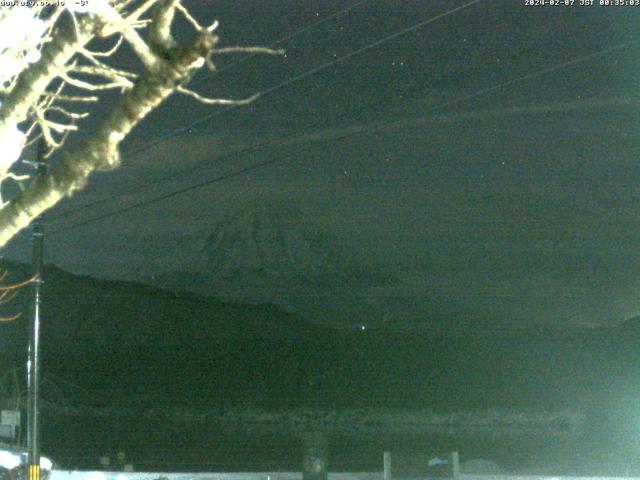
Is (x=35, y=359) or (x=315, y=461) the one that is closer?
(x=35, y=359)

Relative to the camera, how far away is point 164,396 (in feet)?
275

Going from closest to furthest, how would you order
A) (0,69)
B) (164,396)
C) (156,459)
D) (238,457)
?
1. (0,69)
2. (156,459)
3. (238,457)
4. (164,396)

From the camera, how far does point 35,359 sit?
16531mm

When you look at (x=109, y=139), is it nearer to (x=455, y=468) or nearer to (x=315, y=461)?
(x=455, y=468)

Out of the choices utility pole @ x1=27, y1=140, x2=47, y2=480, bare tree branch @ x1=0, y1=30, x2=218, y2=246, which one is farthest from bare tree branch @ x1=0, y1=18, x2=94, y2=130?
utility pole @ x1=27, y1=140, x2=47, y2=480

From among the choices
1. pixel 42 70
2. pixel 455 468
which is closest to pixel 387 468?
pixel 455 468

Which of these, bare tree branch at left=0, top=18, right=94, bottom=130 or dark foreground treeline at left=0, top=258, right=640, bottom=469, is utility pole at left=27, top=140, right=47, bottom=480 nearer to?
bare tree branch at left=0, top=18, right=94, bottom=130

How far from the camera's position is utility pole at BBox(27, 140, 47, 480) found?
16109mm

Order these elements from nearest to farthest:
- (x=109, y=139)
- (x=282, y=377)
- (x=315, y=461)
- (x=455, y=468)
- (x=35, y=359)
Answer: (x=109, y=139)
(x=35, y=359)
(x=455, y=468)
(x=315, y=461)
(x=282, y=377)

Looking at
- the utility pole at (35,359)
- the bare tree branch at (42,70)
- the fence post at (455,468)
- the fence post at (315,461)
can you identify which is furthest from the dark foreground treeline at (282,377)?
the bare tree branch at (42,70)

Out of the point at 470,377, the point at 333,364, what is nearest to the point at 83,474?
the point at 470,377

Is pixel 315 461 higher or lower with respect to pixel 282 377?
lower

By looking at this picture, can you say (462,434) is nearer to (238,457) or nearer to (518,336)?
(238,457)

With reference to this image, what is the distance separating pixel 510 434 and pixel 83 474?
3787 centimetres
